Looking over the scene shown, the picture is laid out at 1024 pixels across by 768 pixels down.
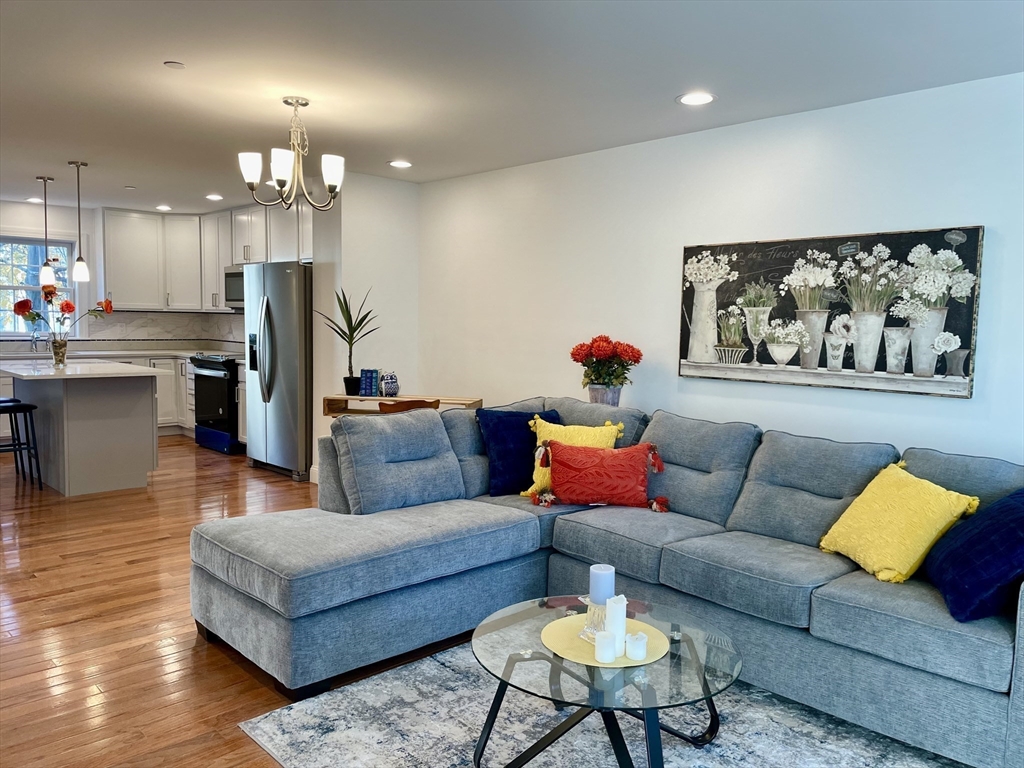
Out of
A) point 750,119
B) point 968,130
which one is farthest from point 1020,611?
point 750,119

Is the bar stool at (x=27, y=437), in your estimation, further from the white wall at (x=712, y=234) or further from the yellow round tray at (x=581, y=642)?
the yellow round tray at (x=581, y=642)

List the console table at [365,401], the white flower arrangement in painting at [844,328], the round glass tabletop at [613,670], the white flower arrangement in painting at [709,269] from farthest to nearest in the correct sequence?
the console table at [365,401] < the white flower arrangement in painting at [709,269] < the white flower arrangement in painting at [844,328] < the round glass tabletop at [613,670]

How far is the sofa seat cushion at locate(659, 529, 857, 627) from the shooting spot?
2668mm

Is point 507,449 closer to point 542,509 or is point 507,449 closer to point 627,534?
point 542,509

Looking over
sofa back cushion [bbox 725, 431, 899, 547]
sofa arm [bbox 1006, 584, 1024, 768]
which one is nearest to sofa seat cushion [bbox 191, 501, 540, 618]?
sofa back cushion [bbox 725, 431, 899, 547]

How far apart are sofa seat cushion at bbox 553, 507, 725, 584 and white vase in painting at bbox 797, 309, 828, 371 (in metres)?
1.03

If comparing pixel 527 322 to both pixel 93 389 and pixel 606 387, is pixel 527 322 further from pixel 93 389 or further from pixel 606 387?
pixel 93 389

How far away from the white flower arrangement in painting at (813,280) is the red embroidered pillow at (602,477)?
3.71 ft

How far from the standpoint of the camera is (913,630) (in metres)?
2.39

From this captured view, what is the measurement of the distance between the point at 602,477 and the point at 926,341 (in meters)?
1.62

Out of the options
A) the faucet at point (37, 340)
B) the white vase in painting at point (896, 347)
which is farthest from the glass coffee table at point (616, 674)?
the faucet at point (37, 340)

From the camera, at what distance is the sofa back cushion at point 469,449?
3.93m

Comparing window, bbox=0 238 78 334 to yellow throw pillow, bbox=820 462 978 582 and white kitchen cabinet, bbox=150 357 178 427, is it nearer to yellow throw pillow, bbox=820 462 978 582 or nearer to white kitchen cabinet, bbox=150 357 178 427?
white kitchen cabinet, bbox=150 357 178 427

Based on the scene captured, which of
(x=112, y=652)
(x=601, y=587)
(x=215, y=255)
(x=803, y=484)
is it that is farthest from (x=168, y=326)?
(x=601, y=587)
